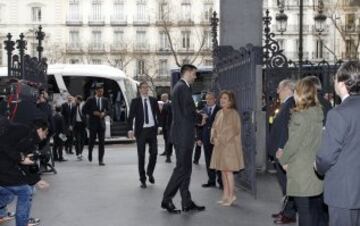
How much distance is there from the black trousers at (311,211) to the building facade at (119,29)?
64.0 m

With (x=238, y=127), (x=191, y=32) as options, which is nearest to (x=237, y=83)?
(x=238, y=127)

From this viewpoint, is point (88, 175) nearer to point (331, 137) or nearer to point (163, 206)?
point (163, 206)

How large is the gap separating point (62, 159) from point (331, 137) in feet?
45.9

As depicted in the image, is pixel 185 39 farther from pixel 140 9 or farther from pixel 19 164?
pixel 19 164

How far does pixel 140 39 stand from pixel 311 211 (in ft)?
224

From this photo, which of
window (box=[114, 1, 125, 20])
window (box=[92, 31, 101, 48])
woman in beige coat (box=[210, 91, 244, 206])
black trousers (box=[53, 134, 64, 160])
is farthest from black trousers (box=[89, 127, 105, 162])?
window (box=[114, 1, 125, 20])

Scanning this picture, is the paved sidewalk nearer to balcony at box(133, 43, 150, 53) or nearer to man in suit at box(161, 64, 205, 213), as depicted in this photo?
man in suit at box(161, 64, 205, 213)

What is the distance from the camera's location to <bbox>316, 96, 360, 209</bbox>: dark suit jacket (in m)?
5.14

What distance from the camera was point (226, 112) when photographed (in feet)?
33.0

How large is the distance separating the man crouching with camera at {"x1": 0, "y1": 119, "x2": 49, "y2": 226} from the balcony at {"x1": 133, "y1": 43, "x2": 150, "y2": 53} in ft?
216

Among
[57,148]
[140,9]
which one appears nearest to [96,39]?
[140,9]

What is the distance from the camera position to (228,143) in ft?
33.1

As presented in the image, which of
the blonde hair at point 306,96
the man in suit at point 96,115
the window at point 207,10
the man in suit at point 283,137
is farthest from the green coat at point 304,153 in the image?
the window at point 207,10

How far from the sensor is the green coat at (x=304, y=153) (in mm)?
6660
